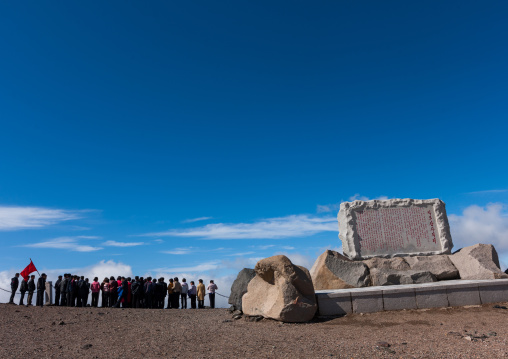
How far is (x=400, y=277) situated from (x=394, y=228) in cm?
232

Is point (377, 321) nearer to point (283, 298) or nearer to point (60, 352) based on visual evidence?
point (283, 298)

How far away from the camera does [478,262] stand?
1162 cm

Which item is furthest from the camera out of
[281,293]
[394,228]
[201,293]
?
[201,293]

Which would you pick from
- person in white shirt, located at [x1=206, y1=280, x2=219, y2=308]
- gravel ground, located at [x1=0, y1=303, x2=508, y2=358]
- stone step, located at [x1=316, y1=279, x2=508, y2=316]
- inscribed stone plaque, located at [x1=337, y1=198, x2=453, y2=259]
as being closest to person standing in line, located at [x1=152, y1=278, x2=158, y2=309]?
person in white shirt, located at [x1=206, y1=280, x2=219, y2=308]

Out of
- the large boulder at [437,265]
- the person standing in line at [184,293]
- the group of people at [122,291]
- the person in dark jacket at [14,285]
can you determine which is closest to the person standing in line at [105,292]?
the group of people at [122,291]

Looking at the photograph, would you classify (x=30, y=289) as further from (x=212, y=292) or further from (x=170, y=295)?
(x=212, y=292)

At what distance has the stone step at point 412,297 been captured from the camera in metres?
9.37

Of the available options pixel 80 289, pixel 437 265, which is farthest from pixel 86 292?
pixel 437 265

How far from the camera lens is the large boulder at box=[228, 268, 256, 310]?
1127 cm

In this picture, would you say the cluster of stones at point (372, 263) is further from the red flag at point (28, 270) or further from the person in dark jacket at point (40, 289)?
the red flag at point (28, 270)

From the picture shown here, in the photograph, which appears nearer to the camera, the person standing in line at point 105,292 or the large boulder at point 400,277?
the large boulder at point 400,277

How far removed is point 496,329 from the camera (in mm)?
7488

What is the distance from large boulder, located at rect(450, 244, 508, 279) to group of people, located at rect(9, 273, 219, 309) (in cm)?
1014

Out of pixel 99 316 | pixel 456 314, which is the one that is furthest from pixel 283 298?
pixel 99 316
